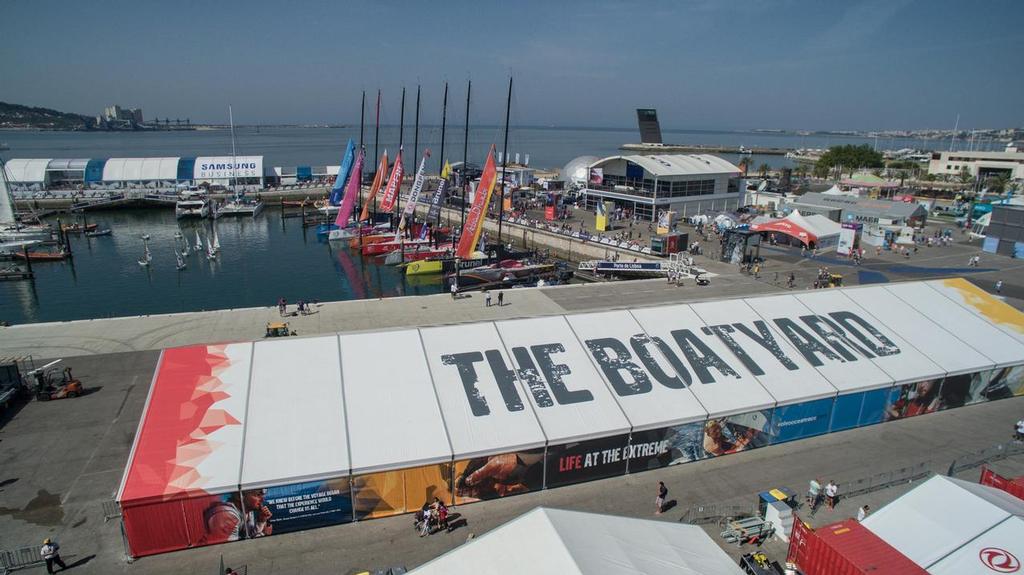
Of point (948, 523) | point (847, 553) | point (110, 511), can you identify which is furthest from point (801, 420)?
point (110, 511)

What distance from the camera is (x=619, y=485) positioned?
1727 centimetres

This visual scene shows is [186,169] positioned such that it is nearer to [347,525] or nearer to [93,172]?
[93,172]

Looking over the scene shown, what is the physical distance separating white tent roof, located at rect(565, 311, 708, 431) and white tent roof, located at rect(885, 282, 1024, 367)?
555 inches

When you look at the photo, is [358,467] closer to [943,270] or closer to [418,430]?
[418,430]

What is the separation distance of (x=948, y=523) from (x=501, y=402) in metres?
11.5

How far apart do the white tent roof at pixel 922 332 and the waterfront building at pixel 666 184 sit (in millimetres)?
36404

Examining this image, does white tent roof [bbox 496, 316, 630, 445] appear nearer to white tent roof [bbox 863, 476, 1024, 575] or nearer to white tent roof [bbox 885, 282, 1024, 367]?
white tent roof [bbox 863, 476, 1024, 575]

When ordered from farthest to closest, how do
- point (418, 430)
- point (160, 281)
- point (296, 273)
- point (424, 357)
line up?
point (296, 273)
point (160, 281)
point (424, 357)
point (418, 430)

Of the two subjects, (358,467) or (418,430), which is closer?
(358,467)

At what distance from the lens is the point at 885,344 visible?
22.7 meters

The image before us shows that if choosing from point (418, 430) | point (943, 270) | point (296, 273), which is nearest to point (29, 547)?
point (418, 430)

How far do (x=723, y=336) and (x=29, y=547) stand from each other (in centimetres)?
2185

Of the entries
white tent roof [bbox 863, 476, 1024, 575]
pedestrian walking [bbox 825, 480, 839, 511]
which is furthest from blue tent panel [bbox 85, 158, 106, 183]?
white tent roof [bbox 863, 476, 1024, 575]

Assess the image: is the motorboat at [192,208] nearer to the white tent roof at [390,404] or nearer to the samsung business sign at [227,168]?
the samsung business sign at [227,168]
